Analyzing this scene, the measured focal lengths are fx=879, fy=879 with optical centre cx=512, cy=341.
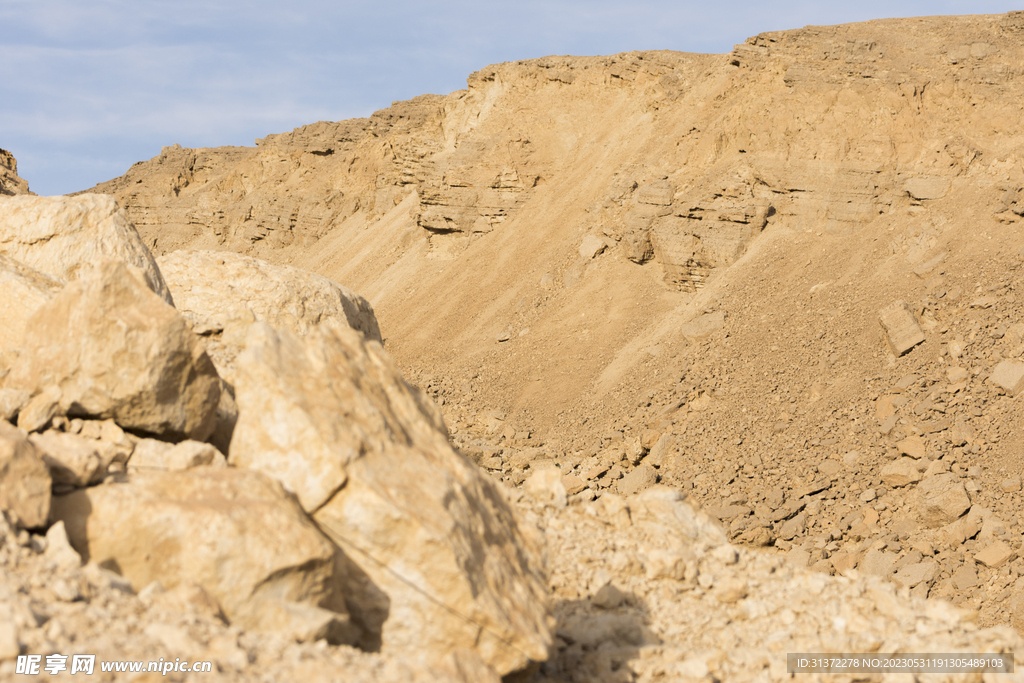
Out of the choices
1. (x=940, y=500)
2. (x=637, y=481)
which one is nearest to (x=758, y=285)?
(x=637, y=481)

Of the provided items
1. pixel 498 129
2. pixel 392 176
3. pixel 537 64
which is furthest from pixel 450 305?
pixel 392 176

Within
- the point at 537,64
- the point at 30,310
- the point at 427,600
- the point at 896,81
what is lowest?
the point at 427,600

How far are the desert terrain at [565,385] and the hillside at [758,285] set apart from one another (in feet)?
0.24

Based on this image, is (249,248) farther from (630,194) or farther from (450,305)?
(630,194)

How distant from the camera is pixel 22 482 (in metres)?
3.48

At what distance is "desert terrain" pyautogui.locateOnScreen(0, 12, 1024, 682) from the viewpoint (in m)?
3.65

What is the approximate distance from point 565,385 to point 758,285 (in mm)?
4267

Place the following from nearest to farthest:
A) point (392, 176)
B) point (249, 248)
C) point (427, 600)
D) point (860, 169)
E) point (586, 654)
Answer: point (427, 600) < point (586, 654) < point (860, 169) < point (392, 176) < point (249, 248)

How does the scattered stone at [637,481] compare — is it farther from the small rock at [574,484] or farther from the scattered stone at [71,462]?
the scattered stone at [71,462]

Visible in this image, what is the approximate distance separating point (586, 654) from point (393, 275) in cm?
2260

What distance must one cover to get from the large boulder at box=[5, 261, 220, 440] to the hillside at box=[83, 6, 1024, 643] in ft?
30.0

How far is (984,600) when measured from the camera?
986cm

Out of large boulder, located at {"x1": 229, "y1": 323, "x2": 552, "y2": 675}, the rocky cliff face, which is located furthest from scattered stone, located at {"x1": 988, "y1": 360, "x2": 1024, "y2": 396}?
large boulder, located at {"x1": 229, "y1": 323, "x2": 552, "y2": 675}

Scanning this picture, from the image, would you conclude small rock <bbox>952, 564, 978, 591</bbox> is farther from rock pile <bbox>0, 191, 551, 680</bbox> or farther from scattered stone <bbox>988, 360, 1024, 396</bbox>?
rock pile <bbox>0, 191, 551, 680</bbox>
